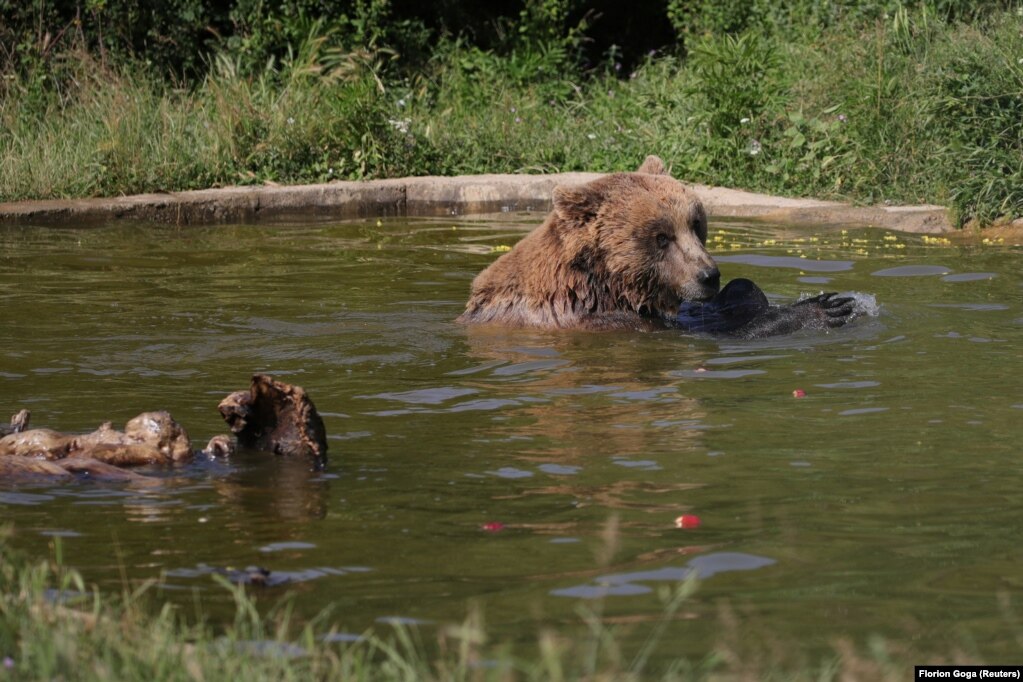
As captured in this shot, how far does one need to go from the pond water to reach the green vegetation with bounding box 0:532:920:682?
0.53ft

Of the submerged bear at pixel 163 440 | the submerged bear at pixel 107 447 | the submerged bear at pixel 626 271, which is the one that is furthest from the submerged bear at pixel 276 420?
the submerged bear at pixel 626 271

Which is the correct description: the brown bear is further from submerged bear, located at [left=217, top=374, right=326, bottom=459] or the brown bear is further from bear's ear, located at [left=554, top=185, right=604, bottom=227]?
submerged bear, located at [left=217, top=374, right=326, bottom=459]

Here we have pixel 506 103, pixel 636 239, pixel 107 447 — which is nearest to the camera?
pixel 107 447

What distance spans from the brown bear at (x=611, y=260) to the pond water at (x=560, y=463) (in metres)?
0.20

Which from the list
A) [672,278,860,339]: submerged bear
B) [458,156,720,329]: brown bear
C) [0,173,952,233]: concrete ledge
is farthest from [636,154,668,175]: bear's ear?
[0,173,952,233]: concrete ledge

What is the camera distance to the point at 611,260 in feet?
26.3

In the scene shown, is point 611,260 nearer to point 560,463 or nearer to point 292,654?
point 560,463

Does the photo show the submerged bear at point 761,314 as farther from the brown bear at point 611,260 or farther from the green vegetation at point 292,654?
the green vegetation at point 292,654

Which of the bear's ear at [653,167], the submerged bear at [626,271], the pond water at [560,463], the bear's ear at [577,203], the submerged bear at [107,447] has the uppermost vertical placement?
the bear's ear at [653,167]

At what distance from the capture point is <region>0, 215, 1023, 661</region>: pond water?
12.2ft

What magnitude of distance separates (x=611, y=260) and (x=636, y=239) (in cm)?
18

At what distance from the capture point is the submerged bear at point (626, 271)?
7.94 metres

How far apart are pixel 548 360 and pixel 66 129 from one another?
28.0 ft

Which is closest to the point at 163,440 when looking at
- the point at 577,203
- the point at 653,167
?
the point at 577,203
